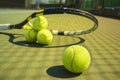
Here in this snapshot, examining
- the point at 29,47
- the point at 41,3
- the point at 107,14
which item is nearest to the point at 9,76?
the point at 29,47

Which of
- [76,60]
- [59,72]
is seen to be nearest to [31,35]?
[59,72]

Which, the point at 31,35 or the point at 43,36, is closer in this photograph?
the point at 43,36

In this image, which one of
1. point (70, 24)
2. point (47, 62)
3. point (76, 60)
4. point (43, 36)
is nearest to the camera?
point (76, 60)

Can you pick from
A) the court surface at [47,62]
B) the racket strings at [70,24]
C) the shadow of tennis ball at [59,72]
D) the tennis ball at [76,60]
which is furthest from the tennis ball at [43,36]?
the racket strings at [70,24]

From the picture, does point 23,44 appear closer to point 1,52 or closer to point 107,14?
point 1,52

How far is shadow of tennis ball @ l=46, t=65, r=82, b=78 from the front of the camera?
2.69 metres

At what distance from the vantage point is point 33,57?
3467 millimetres

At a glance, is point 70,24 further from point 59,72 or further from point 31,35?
point 59,72

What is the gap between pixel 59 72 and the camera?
9.14 feet

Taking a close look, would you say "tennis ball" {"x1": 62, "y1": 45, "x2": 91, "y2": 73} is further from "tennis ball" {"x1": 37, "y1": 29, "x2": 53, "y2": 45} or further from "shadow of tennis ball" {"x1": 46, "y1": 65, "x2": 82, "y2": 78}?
"tennis ball" {"x1": 37, "y1": 29, "x2": 53, "y2": 45}

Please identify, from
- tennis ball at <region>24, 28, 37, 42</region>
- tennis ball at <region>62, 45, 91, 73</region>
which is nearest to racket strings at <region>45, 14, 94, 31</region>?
tennis ball at <region>24, 28, 37, 42</region>

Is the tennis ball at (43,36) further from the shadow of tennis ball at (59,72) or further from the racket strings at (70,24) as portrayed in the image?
the racket strings at (70,24)

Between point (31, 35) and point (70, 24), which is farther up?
point (31, 35)

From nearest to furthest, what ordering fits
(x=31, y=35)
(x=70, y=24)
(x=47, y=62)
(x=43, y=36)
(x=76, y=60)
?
(x=76, y=60) → (x=47, y=62) → (x=43, y=36) → (x=31, y=35) → (x=70, y=24)
